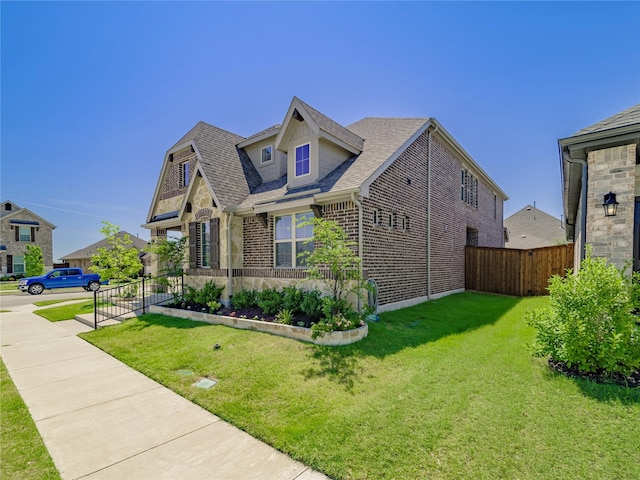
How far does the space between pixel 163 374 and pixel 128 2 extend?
10129 mm

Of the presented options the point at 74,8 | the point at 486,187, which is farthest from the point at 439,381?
the point at 486,187

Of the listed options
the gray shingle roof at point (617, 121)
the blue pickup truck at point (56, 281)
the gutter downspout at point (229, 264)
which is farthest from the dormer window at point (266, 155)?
the blue pickup truck at point (56, 281)

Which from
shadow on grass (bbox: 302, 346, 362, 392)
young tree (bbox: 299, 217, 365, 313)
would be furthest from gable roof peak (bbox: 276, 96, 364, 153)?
shadow on grass (bbox: 302, 346, 362, 392)

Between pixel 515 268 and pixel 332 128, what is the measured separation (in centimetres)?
1046

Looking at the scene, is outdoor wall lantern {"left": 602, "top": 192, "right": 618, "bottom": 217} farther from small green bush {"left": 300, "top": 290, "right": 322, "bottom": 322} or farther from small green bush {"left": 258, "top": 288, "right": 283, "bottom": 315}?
small green bush {"left": 258, "top": 288, "right": 283, "bottom": 315}

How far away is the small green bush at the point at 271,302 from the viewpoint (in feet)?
26.9

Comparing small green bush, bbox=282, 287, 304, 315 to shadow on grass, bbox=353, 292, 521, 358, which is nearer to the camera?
shadow on grass, bbox=353, 292, 521, 358

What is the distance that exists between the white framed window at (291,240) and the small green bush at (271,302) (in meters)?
1.12

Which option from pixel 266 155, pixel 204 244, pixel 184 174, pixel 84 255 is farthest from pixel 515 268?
pixel 84 255

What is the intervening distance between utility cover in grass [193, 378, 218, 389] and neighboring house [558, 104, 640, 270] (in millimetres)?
7297

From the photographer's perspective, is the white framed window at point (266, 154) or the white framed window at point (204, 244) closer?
the white framed window at point (204, 244)

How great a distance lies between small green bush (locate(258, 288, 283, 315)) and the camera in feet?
26.9

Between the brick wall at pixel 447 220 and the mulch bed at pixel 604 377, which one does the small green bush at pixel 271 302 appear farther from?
the brick wall at pixel 447 220

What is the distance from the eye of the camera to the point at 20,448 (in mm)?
3311
